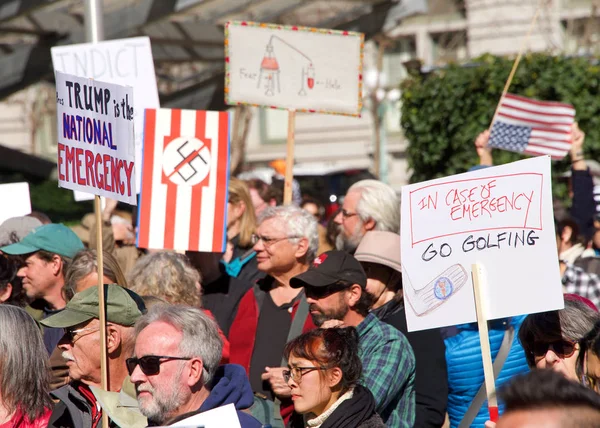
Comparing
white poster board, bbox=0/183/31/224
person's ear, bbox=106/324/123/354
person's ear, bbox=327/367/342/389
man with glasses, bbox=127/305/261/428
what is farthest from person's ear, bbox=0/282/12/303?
person's ear, bbox=327/367/342/389

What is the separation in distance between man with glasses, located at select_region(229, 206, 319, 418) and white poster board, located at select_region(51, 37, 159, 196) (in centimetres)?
176

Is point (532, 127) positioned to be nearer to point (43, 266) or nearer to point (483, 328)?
point (43, 266)

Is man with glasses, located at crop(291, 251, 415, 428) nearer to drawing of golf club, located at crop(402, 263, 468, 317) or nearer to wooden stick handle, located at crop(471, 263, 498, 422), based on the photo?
drawing of golf club, located at crop(402, 263, 468, 317)

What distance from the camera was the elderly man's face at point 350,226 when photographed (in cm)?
605

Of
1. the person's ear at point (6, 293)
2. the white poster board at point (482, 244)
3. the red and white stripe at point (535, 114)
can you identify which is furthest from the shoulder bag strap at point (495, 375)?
the red and white stripe at point (535, 114)

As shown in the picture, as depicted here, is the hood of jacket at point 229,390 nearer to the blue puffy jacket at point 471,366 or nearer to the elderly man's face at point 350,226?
the blue puffy jacket at point 471,366

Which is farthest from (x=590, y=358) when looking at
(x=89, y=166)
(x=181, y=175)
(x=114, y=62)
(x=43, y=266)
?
(x=114, y=62)

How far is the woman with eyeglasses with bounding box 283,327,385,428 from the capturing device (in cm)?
378

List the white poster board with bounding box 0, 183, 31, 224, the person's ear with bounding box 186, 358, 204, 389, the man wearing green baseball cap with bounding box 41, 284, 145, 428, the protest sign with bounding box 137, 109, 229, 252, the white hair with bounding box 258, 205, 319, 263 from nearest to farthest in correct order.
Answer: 1. the person's ear with bounding box 186, 358, 204, 389
2. the man wearing green baseball cap with bounding box 41, 284, 145, 428
3. the white hair with bounding box 258, 205, 319, 263
4. the protest sign with bounding box 137, 109, 229, 252
5. the white poster board with bounding box 0, 183, 31, 224

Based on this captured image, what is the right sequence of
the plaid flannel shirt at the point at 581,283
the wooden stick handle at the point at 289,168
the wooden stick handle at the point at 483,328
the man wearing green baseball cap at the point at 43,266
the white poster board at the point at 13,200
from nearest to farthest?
1. the wooden stick handle at the point at 483,328
2. the man wearing green baseball cap at the point at 43,266
3. the plaid flannel shirt at the point at 581,283
4. the white poster board at the point at 13,200
5. the wooden stick handle at the point at 289,168

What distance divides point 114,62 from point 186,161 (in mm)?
1492

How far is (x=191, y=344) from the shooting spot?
3664 millimetres

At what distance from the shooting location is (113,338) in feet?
13.5

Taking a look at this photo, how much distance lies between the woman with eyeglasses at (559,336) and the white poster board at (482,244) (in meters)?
0.17
